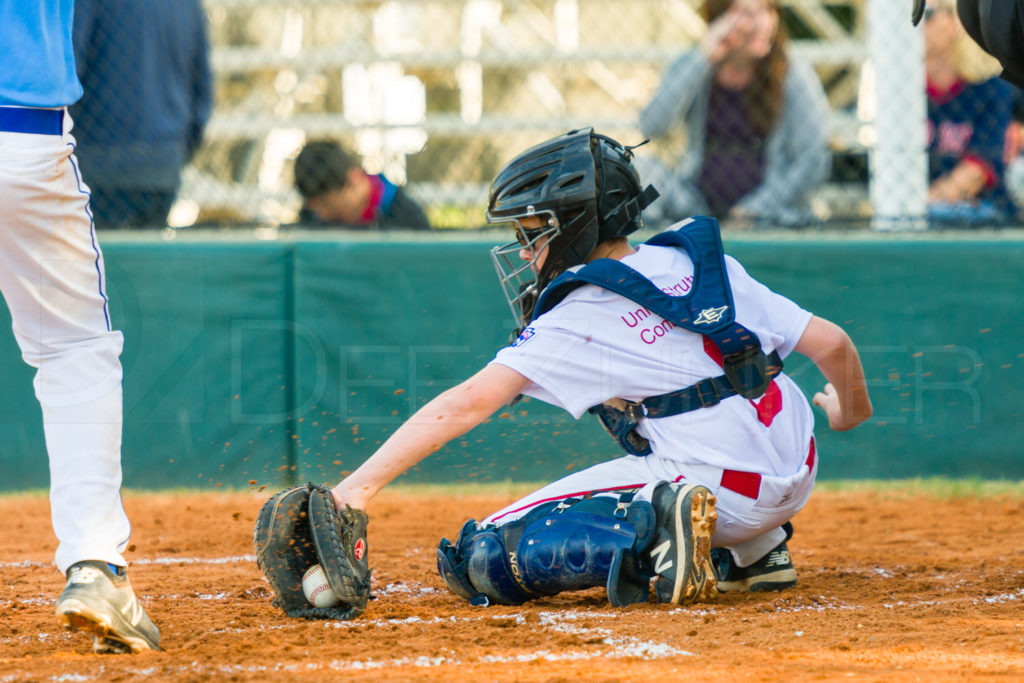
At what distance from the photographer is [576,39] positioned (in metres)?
10.3

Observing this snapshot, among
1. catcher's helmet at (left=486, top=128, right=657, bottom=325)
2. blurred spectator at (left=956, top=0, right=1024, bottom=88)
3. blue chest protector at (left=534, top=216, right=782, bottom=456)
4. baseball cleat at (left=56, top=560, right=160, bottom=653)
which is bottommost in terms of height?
baseball cleat at (left=56, top=560, right=160, bottom=653)

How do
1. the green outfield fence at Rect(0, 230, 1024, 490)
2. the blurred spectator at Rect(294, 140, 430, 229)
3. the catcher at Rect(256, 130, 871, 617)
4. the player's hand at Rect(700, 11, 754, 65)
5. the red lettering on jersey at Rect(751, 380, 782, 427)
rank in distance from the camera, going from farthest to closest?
the blurred spectator at Rect(294, 140, 430, 229) → the player's hand at Rect(700, 11, 754, 65) → the green outfield fence at Rect(0, 230, 1024, 490) → the red lettering on jersey at Rect(751, 380, 782, 427) → the catcher at Rect(256, 130, 871, 617)

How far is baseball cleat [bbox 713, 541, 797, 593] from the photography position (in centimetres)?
347

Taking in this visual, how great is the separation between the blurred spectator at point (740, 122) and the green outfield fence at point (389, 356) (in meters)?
0.46

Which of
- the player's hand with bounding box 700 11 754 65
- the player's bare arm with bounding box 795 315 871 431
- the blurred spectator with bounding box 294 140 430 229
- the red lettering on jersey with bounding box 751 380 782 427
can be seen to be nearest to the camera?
the red lettering on jersey with bounding box 751 380 782 427

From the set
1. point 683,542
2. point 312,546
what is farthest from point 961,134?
point 312,546

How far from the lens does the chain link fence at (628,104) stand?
5926 millimetres

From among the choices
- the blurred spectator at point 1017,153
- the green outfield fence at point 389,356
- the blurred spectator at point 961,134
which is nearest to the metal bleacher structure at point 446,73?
the blurred spectator at point 1017,153

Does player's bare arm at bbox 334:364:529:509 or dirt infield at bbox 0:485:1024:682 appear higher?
player's bare arm at bbox 334:364:529:509

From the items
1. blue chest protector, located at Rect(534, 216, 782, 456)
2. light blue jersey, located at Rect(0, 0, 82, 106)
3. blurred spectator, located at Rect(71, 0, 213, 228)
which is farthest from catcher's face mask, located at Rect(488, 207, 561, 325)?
blurred spectator, located at Rect(71, 0, 213, 228)

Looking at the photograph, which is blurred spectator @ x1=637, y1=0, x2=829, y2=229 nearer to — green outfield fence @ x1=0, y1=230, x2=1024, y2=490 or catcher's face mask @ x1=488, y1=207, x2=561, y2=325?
green outfield fence @ x1=0, y1=230, x2=1024, y2=490

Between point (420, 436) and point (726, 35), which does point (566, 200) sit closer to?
point (420, 436)

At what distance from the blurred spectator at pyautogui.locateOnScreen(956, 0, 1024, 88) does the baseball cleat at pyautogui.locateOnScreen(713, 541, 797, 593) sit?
61.4 inches

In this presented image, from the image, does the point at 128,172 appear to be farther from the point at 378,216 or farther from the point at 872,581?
the point at 872,581
